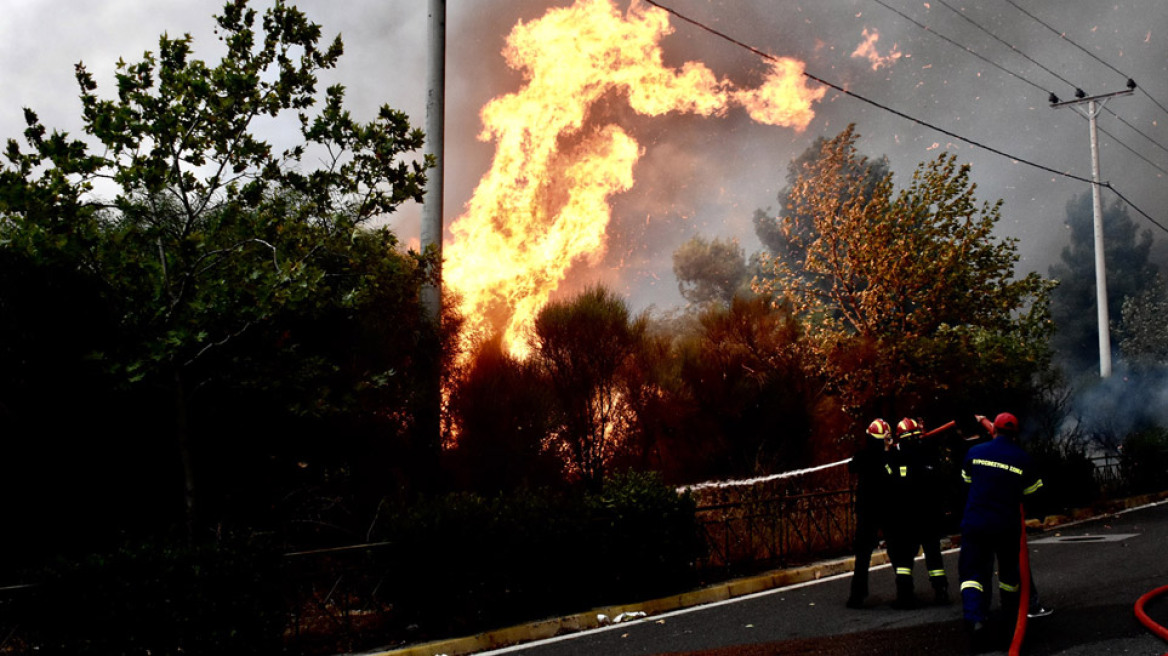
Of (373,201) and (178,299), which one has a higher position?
(373,201)

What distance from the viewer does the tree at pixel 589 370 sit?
62.2ft

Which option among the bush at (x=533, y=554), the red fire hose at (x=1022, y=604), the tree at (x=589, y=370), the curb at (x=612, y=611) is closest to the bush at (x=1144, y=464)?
the tree at (x=589, y=370)

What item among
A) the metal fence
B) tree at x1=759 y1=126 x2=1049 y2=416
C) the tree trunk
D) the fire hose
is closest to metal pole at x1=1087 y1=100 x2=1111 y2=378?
tree at x1=759 y1=126 x2=1049 y2=416

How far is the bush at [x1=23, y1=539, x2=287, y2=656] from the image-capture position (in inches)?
269

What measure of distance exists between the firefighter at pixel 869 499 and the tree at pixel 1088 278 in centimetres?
4978

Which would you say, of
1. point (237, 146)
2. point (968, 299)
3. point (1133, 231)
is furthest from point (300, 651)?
point (1133, 231)

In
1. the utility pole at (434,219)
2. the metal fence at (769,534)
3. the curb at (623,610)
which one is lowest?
the curb at (623,610)

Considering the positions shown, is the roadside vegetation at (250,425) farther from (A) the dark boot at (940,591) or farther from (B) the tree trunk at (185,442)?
(A) the dark boot at (940,591)

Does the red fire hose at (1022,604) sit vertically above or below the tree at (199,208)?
below

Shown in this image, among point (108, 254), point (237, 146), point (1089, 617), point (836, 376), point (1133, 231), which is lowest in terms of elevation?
point (1089, 617)

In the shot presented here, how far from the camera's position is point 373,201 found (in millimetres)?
9883

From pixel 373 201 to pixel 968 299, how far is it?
1388 centimetres

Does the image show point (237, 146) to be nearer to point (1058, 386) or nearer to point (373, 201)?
point (373, 201)

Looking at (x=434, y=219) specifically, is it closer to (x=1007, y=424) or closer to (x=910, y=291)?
(x=1007, y=424)
